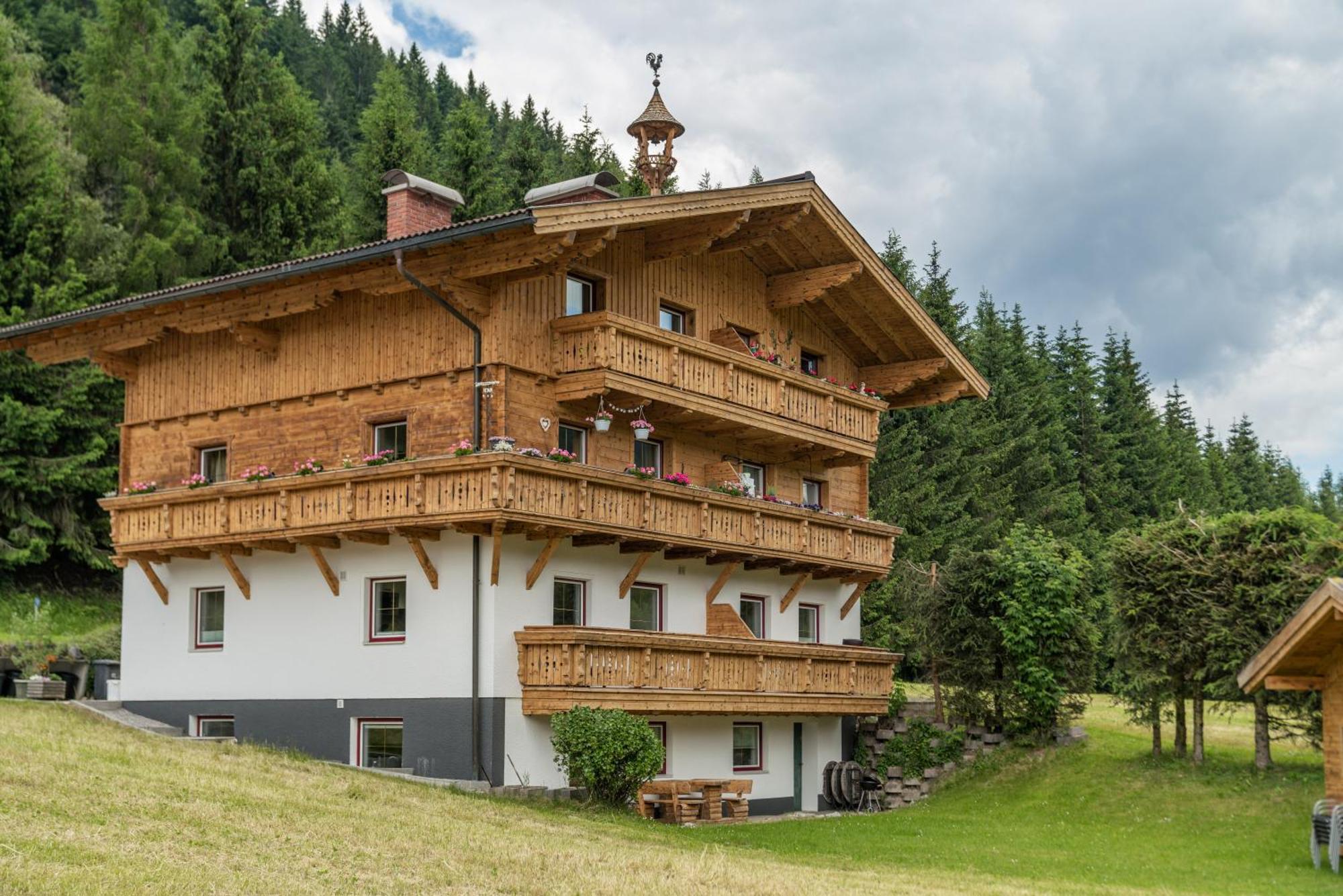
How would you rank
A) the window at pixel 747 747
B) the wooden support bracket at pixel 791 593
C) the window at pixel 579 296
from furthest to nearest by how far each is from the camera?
the wooden support bracket at pixel 791 593 → the window at pixel 747 747 → the window at pixel 579 296

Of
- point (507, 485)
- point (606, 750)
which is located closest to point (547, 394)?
point (507, 485)

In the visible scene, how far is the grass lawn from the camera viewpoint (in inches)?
583

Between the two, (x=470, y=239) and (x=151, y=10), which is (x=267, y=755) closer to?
(x=470, y=239)

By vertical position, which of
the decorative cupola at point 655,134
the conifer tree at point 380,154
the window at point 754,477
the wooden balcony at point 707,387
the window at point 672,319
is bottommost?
the window at point 754,477

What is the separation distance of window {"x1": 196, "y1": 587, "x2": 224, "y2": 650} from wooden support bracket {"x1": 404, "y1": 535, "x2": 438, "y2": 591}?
5662 millimetres

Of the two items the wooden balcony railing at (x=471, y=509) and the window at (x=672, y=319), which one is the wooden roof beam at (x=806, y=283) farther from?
the wooden balcony railing at (x=471, y=509)

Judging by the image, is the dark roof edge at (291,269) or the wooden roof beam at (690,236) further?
the wooden roof beam at (690,236)

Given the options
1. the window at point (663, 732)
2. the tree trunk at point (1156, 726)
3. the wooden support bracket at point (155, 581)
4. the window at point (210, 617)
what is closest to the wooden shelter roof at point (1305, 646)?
the tree trunk at point (1156, 726)

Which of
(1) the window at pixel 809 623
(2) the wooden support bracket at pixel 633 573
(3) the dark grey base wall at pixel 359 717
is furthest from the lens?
(1) the window at pixel 809 623

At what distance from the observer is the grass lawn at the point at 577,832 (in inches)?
583

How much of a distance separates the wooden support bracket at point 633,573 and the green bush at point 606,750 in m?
3.19

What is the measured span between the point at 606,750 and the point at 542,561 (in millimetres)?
3332

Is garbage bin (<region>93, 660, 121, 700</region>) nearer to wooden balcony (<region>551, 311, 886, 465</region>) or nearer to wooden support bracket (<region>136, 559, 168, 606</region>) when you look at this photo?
wooden support bracket (<region>136, 559, 168, 606</region>)

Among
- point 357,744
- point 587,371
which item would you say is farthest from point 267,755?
point 587,371
